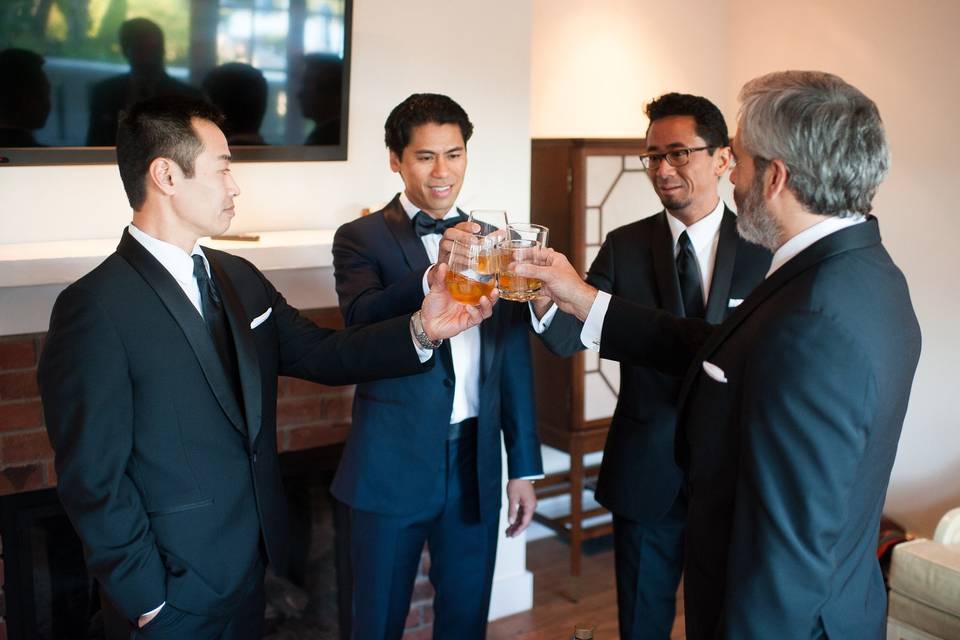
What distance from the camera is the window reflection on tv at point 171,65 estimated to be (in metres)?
A: 2.51

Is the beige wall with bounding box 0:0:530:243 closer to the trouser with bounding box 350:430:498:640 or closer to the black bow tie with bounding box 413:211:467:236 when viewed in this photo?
the black bow tie with bounding box 413:211:467:236

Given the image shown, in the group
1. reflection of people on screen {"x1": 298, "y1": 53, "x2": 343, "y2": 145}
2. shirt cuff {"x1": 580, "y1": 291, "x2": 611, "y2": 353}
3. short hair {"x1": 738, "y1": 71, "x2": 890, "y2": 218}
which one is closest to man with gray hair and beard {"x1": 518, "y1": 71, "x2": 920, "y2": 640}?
short hair {"x1": 738, "y1": 71, "x2": 890, "y2": 218}

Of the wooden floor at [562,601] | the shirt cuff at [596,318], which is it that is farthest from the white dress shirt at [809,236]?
the wooden floor at [562,601]

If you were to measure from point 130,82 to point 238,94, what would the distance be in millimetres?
317

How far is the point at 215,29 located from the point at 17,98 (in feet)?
1.85

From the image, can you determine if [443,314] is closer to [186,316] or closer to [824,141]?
[186,316]

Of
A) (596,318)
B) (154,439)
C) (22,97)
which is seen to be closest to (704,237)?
(596,318)

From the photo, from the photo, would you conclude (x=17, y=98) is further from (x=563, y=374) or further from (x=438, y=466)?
(x=563, y=374)

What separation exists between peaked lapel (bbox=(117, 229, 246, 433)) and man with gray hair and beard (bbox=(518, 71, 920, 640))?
89cm

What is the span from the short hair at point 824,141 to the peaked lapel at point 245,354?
1062mm

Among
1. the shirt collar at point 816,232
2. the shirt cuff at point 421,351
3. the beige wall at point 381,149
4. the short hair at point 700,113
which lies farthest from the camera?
the beige wall at point 381,149

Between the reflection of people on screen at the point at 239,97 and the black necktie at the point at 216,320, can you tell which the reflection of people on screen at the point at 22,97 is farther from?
the black necktie at the point at 216,320

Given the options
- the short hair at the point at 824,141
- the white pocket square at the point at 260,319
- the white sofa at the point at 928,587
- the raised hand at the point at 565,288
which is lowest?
the white sofa at the point at 928,587

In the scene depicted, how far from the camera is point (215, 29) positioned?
2.75 meters
